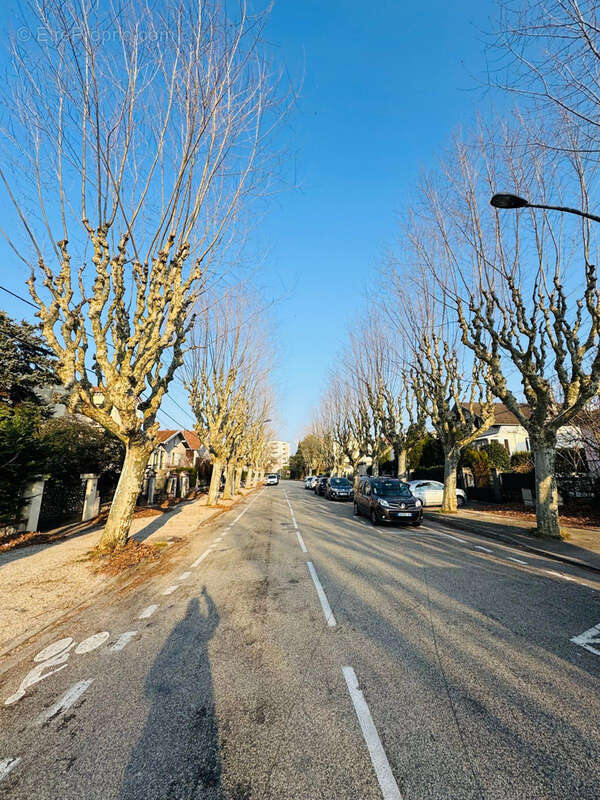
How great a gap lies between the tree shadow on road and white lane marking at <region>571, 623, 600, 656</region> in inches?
161

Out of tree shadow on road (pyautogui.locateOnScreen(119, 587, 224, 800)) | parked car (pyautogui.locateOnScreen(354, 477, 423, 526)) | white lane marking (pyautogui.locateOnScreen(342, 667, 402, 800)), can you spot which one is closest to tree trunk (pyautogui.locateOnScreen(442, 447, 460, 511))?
parked car (pyautogui.locateOnScreen(354, 477, 423, 526))

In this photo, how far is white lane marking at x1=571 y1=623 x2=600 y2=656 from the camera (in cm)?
398

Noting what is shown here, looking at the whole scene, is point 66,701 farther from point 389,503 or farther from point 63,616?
point 389,503

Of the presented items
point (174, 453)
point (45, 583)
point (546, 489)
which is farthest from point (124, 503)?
point (174, 453)

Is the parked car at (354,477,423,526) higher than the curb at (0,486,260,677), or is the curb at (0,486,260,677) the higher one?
the parked car at (354,477,423,526)

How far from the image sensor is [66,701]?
124 inches

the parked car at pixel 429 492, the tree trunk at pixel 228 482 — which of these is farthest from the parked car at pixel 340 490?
the parked car at pixel 429 492

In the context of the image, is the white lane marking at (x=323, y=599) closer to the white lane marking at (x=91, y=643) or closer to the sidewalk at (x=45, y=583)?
the white lane marking at (x=91, y=643)

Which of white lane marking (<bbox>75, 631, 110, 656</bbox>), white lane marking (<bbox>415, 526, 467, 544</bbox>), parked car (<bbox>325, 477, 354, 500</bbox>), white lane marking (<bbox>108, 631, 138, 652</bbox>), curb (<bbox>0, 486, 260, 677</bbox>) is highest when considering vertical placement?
parked car (<bbox>325, 477, 354, 500</bbox>)

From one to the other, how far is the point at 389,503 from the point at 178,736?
11567mm

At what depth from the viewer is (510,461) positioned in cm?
2800

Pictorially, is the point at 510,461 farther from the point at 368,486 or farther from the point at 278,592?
the point at 278,592

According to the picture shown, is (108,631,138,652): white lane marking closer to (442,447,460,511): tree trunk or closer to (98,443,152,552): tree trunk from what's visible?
(98,443,152,552): tree trunk

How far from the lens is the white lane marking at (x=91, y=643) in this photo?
4.13 meters
